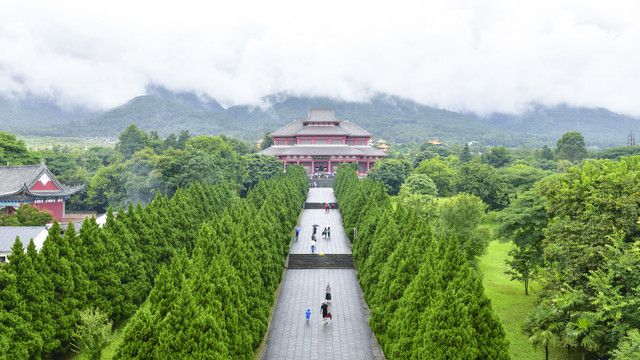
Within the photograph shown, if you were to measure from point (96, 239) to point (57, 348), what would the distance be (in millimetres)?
4165

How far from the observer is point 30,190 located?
32.5m

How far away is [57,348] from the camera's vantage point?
44.9 feet

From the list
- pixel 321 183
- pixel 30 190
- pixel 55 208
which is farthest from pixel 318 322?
pixel 321 183

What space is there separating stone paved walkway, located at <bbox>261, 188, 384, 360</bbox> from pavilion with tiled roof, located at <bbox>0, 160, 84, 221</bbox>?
20485 millimetres

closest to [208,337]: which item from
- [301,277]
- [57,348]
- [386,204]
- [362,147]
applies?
[57,348]

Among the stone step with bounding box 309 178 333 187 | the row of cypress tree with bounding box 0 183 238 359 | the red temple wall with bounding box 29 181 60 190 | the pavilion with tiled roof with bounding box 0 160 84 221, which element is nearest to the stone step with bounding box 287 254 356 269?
the row of cypress tree with bounding box 0 183 238 359

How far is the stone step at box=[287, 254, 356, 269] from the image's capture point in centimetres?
2459

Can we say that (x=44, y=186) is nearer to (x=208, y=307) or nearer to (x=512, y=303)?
(x=208, y=307)

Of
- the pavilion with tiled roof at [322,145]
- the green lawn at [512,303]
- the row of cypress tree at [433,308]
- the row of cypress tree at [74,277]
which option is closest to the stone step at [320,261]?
the row of cypress tree at [74,277]

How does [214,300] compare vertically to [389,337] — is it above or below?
above

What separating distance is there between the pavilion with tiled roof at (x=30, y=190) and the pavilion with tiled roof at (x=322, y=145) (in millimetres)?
30638

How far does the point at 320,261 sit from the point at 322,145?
41037 millimetres

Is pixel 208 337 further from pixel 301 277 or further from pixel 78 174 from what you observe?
pixel 78 174

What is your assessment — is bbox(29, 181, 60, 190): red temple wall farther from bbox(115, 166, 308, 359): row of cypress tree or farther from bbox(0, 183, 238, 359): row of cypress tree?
bbox(115, 166, 308, 359): row of cypress tree
